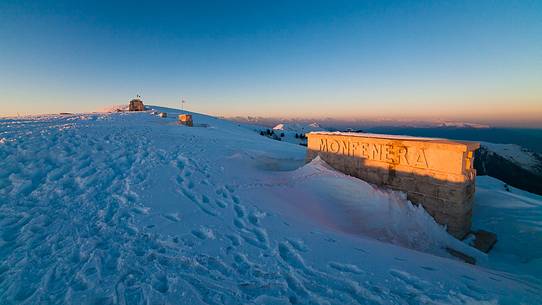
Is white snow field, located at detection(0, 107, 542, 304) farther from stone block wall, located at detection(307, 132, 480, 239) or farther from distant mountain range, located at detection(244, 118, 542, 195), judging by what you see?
distant mountain range, located at detection(244, 118, 542, 195)

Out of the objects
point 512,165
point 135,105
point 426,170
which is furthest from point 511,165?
point 135,105

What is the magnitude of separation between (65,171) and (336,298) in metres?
7.89

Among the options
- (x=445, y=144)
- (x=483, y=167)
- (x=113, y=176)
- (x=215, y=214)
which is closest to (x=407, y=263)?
(x=215, y=214)

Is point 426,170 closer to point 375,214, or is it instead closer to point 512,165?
point 375,214

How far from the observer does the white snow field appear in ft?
10.4

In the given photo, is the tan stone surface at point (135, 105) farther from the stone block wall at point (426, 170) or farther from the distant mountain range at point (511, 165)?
the stone block wall at point (426, 170)

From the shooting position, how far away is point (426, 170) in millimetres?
7102

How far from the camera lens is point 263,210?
575cm

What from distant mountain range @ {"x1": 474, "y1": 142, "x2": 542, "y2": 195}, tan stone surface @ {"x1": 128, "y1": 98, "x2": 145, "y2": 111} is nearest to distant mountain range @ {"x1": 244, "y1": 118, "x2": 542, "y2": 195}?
distant mountain range @ {"x1": 474, "y1": 142, "x2": 542, "y2": 195}

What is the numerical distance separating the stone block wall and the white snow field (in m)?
0.53

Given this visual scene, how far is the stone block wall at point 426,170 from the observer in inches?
260

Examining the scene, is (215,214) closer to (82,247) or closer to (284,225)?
(284,225)

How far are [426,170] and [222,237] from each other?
6143 millimetres

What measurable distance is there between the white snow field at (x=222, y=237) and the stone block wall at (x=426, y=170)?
1.75ft
